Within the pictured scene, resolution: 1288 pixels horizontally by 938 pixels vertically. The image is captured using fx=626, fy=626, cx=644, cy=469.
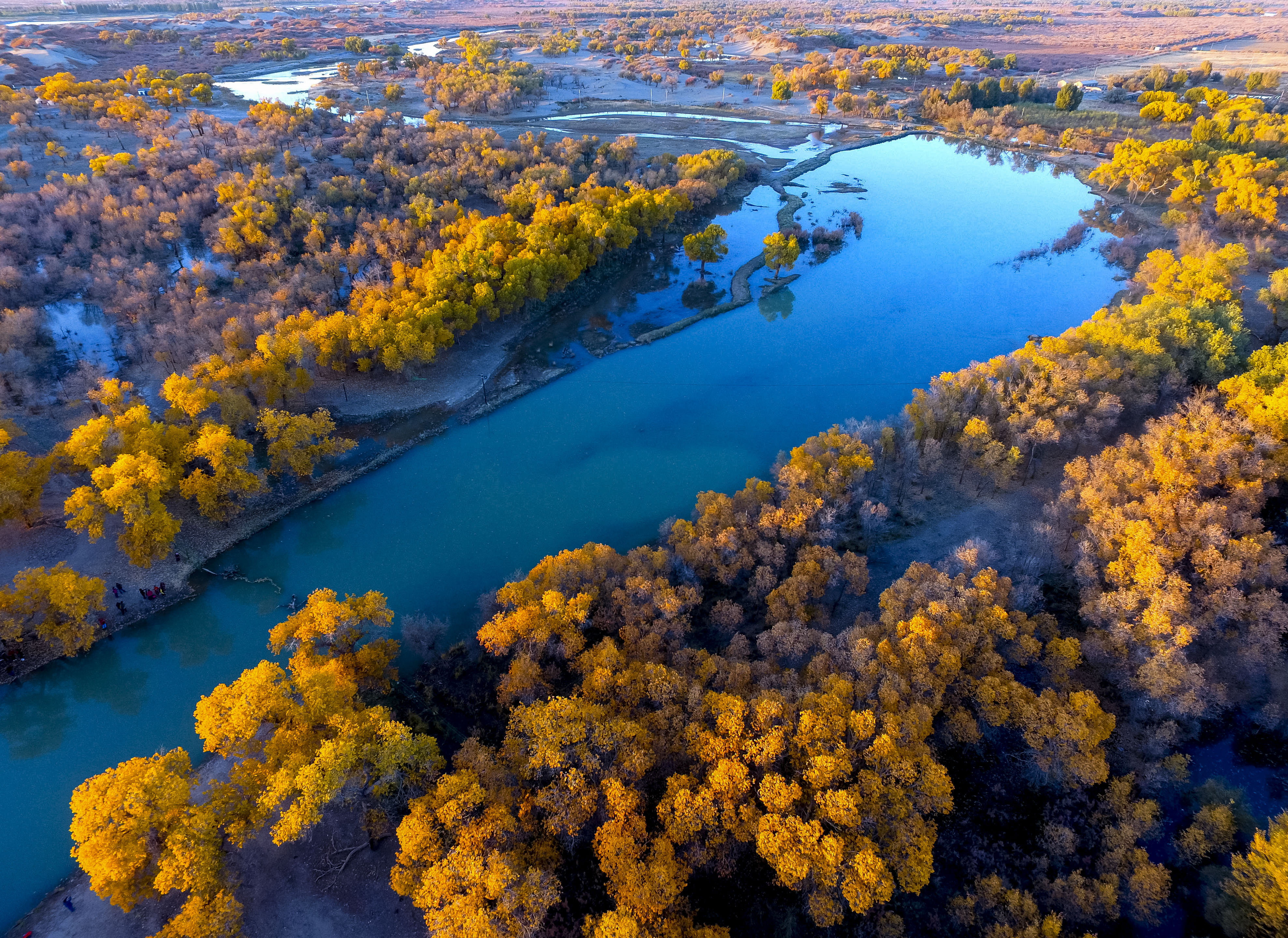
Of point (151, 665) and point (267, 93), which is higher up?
point (267, 93)

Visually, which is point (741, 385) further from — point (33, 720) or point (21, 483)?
point (33, 720)

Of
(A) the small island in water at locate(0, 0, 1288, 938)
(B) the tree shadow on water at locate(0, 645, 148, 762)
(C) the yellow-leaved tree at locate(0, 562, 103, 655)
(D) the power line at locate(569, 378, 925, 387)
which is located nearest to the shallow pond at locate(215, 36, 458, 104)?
(A) the small island in water at locate(0, 0, 1288, 938)

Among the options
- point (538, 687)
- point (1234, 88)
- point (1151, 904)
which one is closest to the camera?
point (1151, 904)

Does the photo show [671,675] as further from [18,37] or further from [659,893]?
[18,37]

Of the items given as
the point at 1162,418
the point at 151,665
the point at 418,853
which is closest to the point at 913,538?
the point at 1162,418

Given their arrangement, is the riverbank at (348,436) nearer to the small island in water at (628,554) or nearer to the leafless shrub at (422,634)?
the small island in water at (628,554)

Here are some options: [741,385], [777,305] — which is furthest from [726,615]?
[777,305]

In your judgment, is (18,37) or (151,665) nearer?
(151,665)

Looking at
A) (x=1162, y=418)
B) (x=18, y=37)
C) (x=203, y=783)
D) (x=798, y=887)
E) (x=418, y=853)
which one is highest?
(x=18, y=37)
